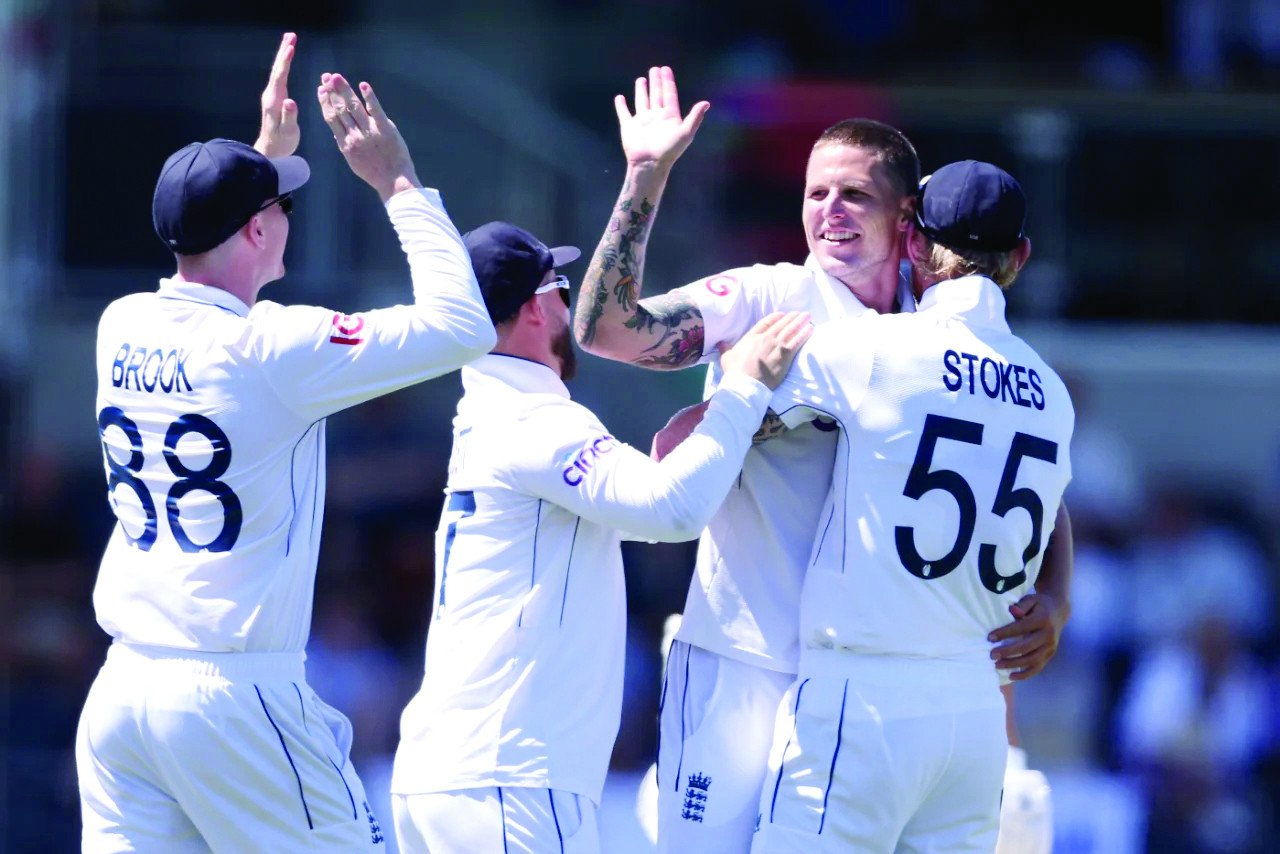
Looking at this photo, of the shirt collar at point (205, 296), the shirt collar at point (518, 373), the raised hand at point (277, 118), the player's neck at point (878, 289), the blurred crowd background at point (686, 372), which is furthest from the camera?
the blurred crowd background at point (686, 372)

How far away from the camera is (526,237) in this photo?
4.74 metres

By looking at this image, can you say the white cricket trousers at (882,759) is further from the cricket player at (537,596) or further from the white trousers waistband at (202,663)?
the white trousers waistband at (202,663)

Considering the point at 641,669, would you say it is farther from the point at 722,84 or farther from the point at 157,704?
the point at 157,704

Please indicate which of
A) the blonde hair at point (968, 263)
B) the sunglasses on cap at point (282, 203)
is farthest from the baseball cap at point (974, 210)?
the sunglasses on cap at point (282, 203)

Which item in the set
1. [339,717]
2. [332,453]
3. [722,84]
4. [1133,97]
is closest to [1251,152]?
[1133,97]

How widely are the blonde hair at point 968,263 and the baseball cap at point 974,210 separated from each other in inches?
0.8

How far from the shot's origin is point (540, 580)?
174 inches

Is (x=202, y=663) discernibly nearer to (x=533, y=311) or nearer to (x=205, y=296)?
(x=205, y=296)

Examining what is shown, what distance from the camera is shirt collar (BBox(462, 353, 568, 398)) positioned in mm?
4594

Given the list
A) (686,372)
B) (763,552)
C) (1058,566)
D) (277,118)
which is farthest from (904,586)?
(686,372)

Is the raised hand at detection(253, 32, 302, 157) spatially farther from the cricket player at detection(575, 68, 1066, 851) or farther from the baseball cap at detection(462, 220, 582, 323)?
the cricket player at detection(575, 68, 1066, 851)

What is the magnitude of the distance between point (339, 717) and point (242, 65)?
20.8ft

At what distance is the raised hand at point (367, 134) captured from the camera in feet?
14.9

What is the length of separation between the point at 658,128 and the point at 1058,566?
1.61 m
